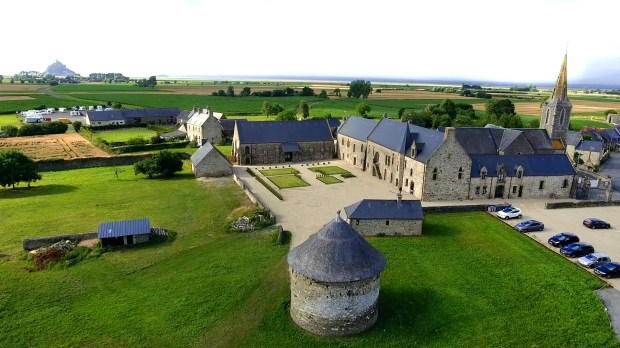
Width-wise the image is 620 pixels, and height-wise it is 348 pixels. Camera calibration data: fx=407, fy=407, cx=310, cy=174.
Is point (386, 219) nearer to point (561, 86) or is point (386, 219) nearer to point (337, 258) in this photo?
point (337, 258)

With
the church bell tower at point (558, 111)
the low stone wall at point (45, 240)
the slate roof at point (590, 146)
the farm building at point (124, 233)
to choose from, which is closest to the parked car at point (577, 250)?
the church bell tower at point (558, 111)

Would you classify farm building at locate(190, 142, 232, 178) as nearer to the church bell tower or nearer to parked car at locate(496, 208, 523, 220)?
parked car at locate(496, 208, 523, 220)

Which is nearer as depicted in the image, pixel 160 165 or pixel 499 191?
pixel 499 191

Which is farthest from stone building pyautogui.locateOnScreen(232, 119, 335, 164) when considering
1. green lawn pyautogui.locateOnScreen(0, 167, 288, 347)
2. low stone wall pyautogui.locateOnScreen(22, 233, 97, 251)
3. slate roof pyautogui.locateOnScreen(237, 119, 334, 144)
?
low stone wall pyautogui.locateOnScreen(22, 233, 97, 251)

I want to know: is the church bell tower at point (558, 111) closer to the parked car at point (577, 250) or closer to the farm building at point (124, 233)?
the parked car at point (577, 250)

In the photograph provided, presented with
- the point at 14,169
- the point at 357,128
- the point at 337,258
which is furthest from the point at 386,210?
the point at 14,169
